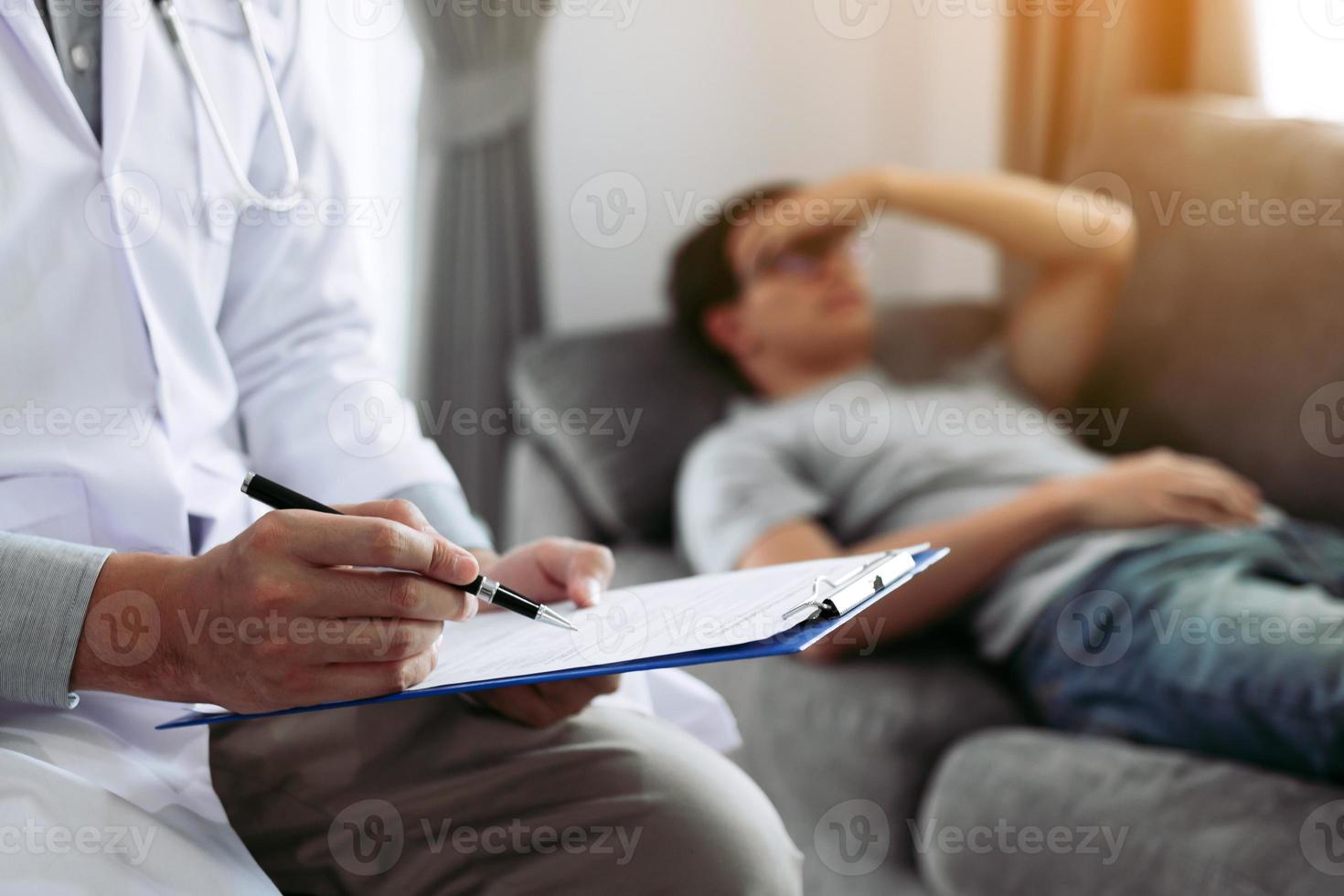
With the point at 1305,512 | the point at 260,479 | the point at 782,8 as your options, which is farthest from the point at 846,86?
the point at 260,479

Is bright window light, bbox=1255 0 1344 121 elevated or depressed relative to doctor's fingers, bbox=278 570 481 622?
elevated

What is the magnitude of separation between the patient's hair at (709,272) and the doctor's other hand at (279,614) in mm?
1308

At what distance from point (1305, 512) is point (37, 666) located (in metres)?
1.46

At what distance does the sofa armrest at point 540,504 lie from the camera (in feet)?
6.04

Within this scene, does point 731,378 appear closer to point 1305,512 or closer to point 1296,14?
point 1305,512

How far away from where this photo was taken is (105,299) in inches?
31.3
